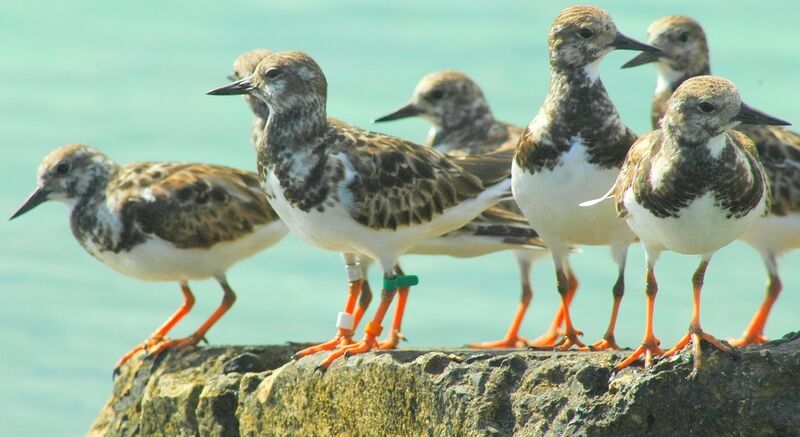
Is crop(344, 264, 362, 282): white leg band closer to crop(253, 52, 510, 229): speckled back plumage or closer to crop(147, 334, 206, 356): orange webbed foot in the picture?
crop(253, 52, 510, 229): speckled back plumage

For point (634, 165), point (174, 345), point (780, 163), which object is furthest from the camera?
point (174, 345)

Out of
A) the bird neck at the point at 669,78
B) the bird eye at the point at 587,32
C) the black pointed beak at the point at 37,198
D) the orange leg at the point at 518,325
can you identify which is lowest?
the orange leg at the point at 518,325

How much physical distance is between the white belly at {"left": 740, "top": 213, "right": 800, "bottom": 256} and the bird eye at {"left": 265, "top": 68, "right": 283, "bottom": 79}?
3665 millimetres

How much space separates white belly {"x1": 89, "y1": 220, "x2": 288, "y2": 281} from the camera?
37.0ft

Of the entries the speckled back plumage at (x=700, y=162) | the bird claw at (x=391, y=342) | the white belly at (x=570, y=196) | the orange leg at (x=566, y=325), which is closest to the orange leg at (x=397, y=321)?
the bird claw at (x=391, y=342)

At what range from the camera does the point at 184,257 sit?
11.4 meters

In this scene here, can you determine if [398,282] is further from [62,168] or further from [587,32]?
[62,168]

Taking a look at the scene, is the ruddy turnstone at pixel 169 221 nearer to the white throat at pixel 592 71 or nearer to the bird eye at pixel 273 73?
the bird eye at pixel 273 73

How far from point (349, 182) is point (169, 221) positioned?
231cm

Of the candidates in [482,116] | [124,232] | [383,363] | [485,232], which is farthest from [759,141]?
[124,232]

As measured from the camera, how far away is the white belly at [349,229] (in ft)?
31.0

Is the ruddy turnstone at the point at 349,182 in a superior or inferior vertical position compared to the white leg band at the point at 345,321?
superior

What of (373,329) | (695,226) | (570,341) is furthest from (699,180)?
(373,329)

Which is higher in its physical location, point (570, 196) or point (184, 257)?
point (570, 196)
